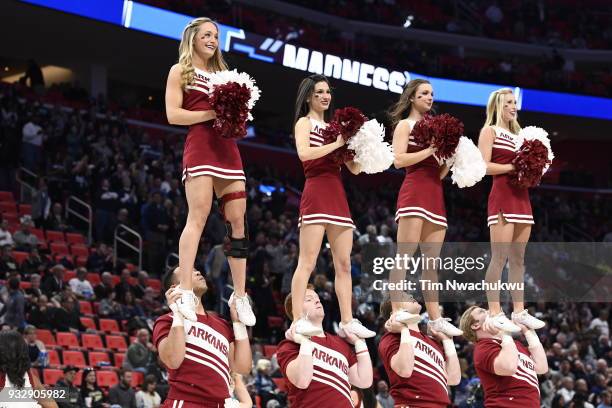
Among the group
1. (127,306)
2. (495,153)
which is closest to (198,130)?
(495,153)

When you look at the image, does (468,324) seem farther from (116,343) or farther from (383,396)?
(116,343)

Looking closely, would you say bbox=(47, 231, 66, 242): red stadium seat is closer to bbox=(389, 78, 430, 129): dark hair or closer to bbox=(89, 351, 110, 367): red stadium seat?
bbox=(89, 351, 110, 367): red stadium seat

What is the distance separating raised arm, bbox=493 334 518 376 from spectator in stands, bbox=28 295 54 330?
5.42 meters

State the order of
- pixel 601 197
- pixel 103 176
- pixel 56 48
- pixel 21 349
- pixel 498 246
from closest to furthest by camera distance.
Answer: pixel 21 349
pixel 498 246
pixel 103 176
pixel 56 48
pixel 601 197

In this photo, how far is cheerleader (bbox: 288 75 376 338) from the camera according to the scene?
6867 mm

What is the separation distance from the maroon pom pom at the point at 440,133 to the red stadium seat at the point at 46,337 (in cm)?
532

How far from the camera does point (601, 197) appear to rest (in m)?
25.9

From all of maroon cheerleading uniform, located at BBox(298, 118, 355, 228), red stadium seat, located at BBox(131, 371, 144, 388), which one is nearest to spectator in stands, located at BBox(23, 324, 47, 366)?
red stadium seat, located at BBox(131, 371, 144, 388)

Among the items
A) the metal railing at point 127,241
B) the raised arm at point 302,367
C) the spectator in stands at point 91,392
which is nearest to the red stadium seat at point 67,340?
the spectator in stands at point 91,392

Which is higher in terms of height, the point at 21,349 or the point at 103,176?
the point at 103,176

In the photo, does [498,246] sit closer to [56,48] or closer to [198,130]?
[198,130]

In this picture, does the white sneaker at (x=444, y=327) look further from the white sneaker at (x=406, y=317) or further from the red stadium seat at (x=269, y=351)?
the red stadium seat at (x=269, y=351)

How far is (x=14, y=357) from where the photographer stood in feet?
16.3

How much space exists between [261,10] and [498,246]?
15472 mm
